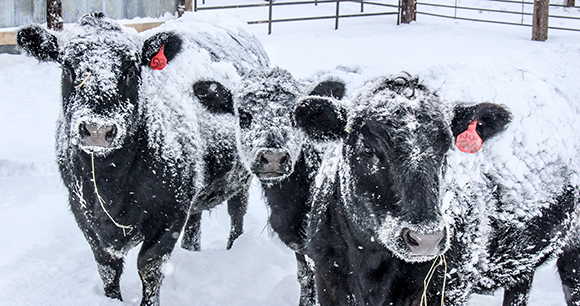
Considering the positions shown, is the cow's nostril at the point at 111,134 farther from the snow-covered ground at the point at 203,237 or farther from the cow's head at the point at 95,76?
the snow-covered ground at the point at 203,237

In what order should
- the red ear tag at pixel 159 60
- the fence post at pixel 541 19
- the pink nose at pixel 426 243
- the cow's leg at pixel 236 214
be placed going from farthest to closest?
1. the fence post at pixel 541 19
2. the cow's leg at pixel 236 214
3. the red ear tag at pixel 159 60
4. the pink nose at pixel 426 243

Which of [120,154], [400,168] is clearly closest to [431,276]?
[400,168]

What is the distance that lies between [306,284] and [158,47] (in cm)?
212

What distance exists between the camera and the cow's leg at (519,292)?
378 centimetres

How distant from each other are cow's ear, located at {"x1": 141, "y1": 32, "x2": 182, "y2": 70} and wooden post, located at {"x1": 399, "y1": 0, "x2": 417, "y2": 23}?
1280 centimetres

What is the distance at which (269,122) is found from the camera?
3896 mm

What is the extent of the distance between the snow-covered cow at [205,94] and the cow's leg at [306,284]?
101 cm

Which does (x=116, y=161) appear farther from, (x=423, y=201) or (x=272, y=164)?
(x=423, y=201)

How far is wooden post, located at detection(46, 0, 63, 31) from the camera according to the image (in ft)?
30.3

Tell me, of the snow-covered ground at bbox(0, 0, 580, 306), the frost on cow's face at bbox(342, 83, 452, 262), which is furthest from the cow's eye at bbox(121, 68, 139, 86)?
the frost on cow's face at bbox(342, 83, 452, 262)

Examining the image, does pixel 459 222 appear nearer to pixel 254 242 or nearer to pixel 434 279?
pixel 434 279

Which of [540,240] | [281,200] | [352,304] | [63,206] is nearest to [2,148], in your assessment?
[63,206]

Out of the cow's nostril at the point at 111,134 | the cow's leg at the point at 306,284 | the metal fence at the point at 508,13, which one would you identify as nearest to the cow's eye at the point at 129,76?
the cow's nostril at the point at 111,134

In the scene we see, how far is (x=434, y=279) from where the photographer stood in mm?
2889
